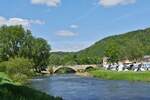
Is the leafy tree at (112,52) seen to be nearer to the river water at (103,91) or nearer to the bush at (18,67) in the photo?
the bush at (18,67)

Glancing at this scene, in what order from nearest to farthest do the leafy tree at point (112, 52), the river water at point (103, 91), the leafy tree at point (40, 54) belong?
the river water at point (103, 91), the leafy tree at point (112, 52), the leafy tree at point (40, 54)

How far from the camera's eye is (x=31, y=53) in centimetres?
16488

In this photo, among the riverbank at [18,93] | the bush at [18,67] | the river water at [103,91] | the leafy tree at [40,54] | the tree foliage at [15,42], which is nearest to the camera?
the riverbank at [18,93]

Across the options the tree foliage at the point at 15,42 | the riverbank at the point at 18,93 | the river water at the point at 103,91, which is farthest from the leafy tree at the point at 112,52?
the riverbank at the point at 18,93

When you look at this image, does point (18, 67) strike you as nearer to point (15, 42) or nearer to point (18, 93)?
point (15, 42)

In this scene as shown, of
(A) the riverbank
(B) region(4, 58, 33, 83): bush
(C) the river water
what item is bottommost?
(C) the river water

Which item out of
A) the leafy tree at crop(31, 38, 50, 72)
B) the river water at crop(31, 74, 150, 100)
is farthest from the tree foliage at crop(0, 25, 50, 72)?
the river water at crop(31, 74, 150, 100)

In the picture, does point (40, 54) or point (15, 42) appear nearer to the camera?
point (15, 42)

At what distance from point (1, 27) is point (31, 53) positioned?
15368 millimetres

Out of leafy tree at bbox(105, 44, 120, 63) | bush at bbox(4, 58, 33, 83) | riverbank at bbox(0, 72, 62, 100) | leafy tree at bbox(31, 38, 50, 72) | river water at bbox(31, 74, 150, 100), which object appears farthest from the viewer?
leafy tree at bbox(31, 38, 50, 72)

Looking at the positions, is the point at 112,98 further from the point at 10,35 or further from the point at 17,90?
the point at 10,35

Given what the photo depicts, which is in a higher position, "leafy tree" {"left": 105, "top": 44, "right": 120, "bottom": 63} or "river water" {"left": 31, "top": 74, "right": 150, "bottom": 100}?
"leafy tree" {"left": 105, "top": 44, "right": 120, "bottom": 63}

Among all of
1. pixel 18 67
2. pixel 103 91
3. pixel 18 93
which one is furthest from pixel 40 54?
pixel 18 93

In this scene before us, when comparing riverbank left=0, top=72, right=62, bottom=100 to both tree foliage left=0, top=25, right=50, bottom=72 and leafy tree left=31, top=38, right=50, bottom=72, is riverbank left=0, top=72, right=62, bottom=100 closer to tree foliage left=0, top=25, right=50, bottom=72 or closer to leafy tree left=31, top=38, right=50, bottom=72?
tree foliage left=0, top=25, right=50, bottom=72
